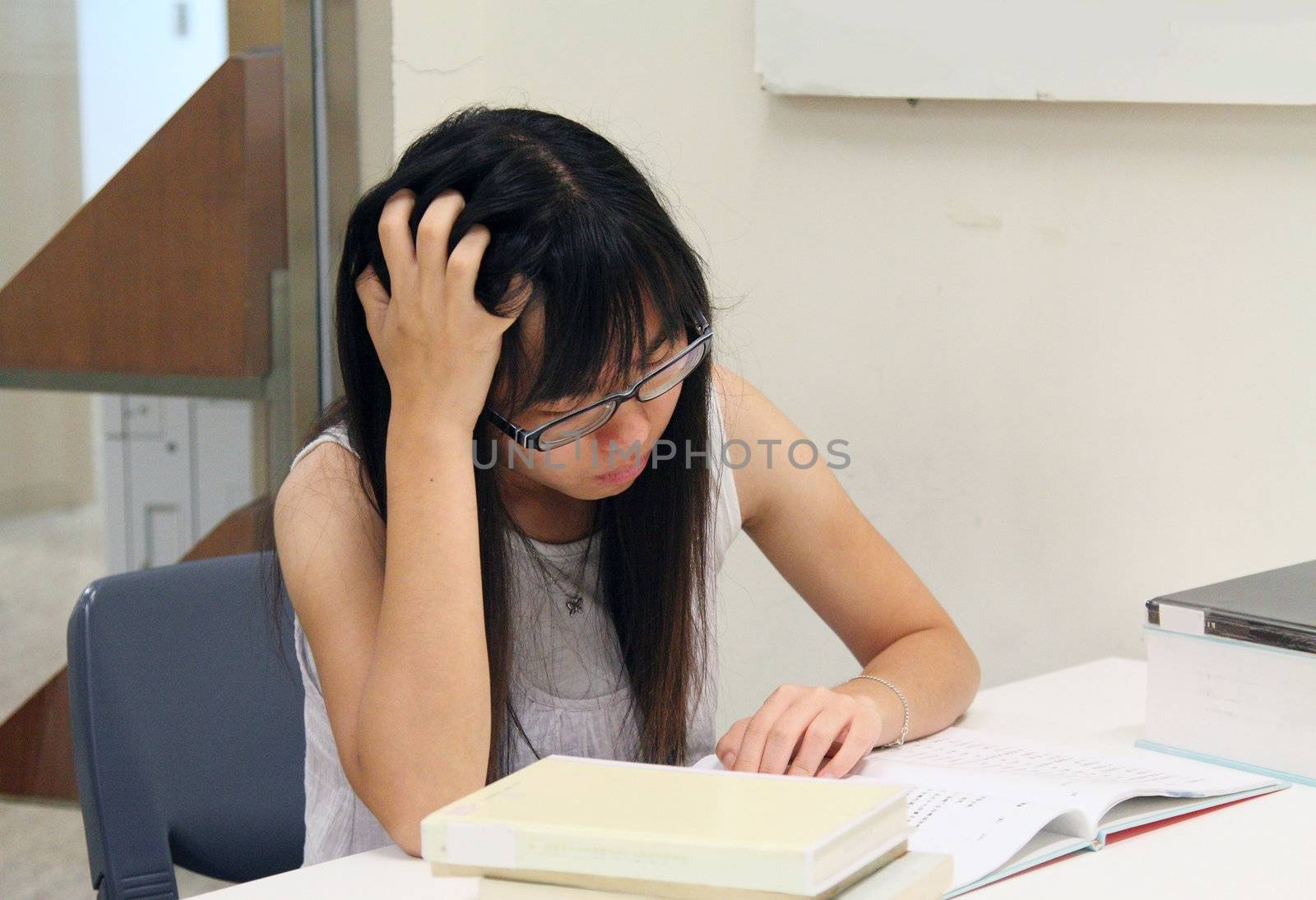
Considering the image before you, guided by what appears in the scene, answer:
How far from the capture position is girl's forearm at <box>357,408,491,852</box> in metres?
0.89

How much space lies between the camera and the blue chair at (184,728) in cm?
103

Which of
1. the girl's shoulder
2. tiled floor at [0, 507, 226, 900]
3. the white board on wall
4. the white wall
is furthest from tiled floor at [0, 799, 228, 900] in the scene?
the white board on wall

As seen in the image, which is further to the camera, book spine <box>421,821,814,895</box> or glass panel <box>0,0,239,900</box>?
glass panel <box>0,0,239,900</box>

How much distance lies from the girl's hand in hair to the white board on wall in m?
0.67

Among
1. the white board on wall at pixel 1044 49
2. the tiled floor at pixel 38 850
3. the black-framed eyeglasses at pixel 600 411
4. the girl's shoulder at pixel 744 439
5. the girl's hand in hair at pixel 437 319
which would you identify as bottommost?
the tiled floor at pixel 38 850

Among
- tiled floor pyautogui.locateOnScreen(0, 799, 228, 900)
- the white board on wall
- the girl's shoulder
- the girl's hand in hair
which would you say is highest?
the white board on wall

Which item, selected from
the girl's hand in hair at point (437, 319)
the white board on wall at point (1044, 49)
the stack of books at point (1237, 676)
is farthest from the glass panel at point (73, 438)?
the stack of books at point (1237, 676)

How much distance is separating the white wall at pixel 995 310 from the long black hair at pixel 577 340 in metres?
0.43

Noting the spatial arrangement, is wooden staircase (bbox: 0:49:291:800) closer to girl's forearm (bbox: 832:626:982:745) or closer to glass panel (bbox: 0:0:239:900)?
glass panel (bbox: 0:0:239:900)

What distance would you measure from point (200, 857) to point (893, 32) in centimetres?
105

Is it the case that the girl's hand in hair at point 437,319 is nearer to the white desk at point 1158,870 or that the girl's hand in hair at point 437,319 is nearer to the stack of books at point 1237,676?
the white desk at point 1158,870

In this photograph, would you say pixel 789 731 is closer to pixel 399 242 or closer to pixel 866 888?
pixel 866 888

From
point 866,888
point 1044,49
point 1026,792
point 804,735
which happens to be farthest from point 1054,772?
point 1044,49

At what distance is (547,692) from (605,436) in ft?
0.90
